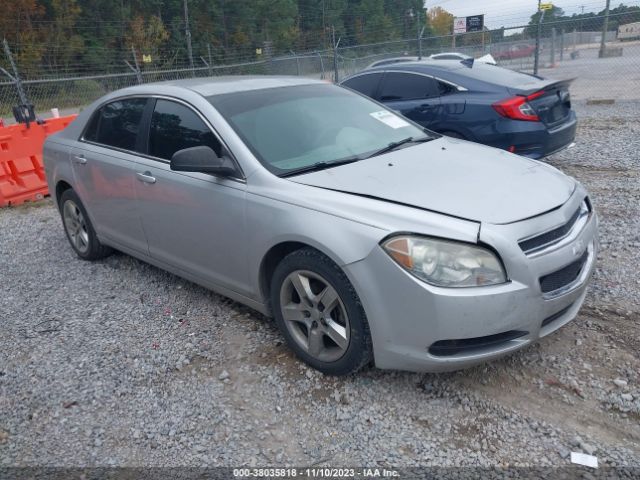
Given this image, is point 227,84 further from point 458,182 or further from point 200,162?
point 458,182

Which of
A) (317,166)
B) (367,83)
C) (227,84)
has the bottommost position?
(367,83)

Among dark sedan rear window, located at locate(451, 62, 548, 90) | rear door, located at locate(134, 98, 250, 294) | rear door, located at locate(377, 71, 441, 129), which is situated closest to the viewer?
rear door, located at locate(134, 98, 250, 294)

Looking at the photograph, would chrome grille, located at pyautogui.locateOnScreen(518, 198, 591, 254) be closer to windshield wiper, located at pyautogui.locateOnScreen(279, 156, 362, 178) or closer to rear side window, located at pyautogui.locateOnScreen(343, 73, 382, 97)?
windshield wiper, located at pyautogui.locateOnScreen(279, 156, 362, 178)

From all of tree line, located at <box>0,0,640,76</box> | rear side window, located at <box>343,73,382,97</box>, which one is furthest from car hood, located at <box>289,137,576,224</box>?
tree line, located at <box>0,0,640,76</box>

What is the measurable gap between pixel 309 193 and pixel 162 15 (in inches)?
1665

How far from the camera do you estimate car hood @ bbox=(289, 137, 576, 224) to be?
2713 millimetres

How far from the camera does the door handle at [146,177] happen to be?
12.5 feet

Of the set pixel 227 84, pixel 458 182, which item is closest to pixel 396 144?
pixel 458 182

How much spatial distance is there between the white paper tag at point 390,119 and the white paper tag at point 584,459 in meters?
2.43

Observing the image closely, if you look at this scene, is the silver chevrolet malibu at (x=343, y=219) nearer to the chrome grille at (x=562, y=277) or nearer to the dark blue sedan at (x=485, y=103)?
the chrome grille at (x=562, y=277)

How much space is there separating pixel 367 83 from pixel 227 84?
13.4ft

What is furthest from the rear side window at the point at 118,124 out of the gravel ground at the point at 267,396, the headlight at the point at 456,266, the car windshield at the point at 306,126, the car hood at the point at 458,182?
the headlight at the point at 456,266

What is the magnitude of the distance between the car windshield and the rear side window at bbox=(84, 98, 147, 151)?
847 mm

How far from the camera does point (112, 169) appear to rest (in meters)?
4.21
